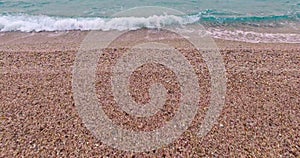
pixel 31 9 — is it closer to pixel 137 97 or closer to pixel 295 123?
pixel 137 97

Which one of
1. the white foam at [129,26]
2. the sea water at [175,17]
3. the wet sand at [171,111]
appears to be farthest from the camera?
the sea water at [175,17]

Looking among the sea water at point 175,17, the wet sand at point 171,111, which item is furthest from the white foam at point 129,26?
the wet sand at point 171,111

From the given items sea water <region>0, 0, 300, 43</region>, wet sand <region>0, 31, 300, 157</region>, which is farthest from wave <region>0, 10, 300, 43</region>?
wet sand <region>0, 31, 300, 157</region>

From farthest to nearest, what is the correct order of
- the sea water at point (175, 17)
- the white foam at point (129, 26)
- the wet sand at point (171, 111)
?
the sea water at point (175, 17) < the white foam at point (129, 26) < the wet sand at point (171, 111)

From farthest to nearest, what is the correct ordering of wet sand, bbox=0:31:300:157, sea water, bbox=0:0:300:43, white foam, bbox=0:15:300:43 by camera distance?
sea water, bbox=0:0:300:43, white foam, bbox=0:15:300:43, wet sand, bbox=0:31:300:157

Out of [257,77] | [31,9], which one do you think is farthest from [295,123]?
[31,9]

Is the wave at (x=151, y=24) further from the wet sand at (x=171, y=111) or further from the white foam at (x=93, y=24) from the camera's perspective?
the wet sand at (x=171, y=111)

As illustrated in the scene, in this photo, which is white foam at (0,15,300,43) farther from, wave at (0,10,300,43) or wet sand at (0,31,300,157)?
wet sand at (0,31,300,157)
